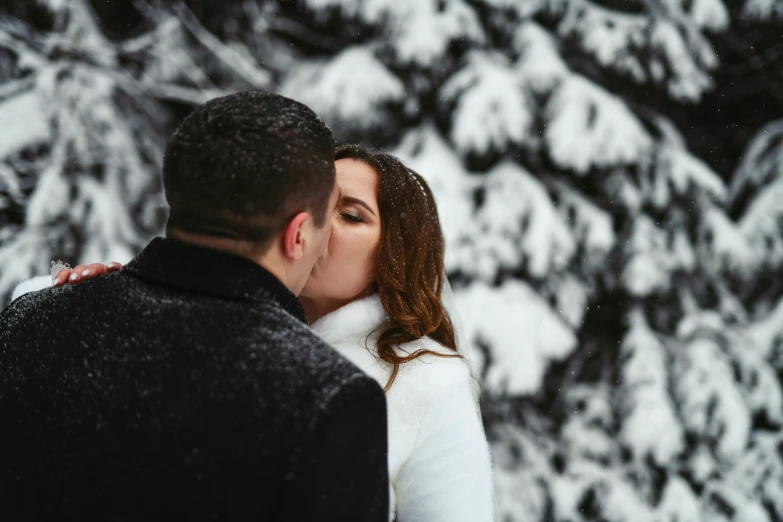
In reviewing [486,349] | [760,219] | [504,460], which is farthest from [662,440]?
[760,219]

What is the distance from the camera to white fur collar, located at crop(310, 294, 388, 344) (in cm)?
163

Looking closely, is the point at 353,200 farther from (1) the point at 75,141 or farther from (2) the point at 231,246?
(1) the point at 75,141

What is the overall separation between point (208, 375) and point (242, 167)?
0.35 meters

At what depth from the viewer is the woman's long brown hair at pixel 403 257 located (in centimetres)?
162

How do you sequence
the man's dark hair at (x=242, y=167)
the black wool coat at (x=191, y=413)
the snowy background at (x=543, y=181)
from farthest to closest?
the snowy background at (x=543, y=181) → the man's dark hair at (x=242, y=167) → the black wool coat at (x=191, y=413)

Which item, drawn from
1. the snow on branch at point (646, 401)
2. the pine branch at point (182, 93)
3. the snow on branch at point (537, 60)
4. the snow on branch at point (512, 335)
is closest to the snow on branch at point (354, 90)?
the pine branch at point (182, 93)

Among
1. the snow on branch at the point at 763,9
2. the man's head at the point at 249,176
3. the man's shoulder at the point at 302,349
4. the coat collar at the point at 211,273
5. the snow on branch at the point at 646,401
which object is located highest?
the snow on branch at the point at 763,9

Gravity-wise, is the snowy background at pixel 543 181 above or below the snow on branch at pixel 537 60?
below

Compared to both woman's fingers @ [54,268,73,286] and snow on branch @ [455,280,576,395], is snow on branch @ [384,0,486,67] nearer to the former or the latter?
snow on branch @ [455,280,576,395]

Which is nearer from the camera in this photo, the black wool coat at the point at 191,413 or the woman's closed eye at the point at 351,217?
the black wool coat at the point at 191,413

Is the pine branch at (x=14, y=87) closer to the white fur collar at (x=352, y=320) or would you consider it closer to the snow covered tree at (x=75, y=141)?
the snow covered tree at (x=75, y=141)

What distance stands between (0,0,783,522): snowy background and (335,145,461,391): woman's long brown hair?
1.27 m

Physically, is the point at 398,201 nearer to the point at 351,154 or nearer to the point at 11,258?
the point at 351,154

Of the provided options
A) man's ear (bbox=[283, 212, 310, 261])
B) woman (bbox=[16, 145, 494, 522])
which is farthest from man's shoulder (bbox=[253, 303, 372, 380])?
woman (bbox=[16, 145, 494, 522])
